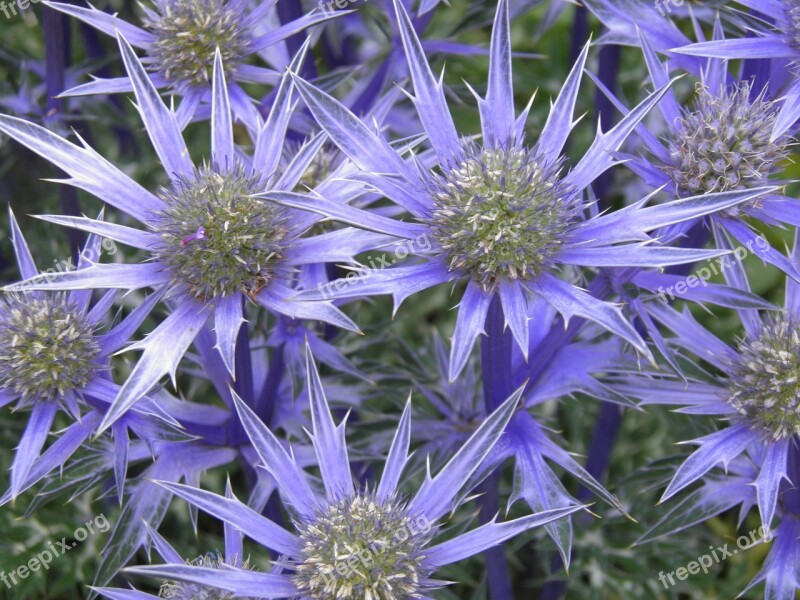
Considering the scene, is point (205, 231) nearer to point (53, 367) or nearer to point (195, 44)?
point (53, 367)

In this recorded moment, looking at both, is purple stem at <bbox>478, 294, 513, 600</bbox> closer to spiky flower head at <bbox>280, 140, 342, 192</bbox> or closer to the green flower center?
spiky flower head at <bbox>280, 140, 342, 192</bbox>

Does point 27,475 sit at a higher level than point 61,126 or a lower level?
lower

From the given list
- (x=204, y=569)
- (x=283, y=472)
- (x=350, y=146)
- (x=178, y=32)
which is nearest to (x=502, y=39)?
(x=350, y=146)

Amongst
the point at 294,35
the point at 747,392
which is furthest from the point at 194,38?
the point at 747,392

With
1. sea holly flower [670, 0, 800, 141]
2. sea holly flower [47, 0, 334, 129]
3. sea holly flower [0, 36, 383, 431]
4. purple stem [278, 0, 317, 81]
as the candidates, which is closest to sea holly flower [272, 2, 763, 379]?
sea holly flower [0, 36, 383, 431]

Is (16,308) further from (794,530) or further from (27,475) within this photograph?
(794,530)
